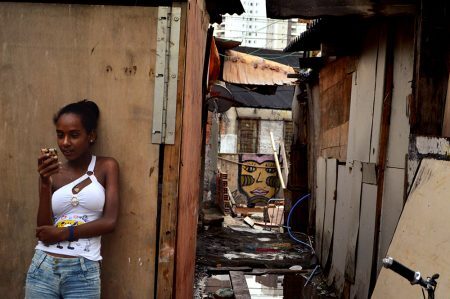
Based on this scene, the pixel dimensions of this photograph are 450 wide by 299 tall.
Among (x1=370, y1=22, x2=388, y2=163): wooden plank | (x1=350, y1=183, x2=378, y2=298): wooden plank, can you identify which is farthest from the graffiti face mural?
(x1=370, y1=22, x2=388, y2=163): wooden plank

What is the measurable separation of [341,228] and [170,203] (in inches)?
213

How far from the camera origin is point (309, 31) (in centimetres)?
814

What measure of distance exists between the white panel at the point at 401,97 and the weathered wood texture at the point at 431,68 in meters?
0.99

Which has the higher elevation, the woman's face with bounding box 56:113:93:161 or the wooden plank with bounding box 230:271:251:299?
the woman's face with bounding box 56:113:93:161

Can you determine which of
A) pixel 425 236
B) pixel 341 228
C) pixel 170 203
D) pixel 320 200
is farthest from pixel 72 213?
pixel 320 200

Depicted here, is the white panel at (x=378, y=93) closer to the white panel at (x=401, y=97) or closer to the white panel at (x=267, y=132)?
the white panel at (x=401, y=97)

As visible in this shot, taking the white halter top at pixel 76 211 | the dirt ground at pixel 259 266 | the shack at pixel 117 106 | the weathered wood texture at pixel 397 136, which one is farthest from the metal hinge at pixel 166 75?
the dirt ground at pixel 259 266

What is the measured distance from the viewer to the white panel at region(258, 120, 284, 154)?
95.5 ft

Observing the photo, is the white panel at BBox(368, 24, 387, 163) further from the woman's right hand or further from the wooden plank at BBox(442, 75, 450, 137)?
the woman's right hand

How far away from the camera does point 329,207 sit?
9.13 m

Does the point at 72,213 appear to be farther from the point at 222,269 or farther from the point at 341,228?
the point at 222,269

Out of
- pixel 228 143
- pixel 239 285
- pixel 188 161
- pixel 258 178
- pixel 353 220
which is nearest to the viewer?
pixel 188 161

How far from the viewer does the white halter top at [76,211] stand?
284 centimetres

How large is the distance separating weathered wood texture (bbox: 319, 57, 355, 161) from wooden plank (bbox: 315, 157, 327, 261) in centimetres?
27
